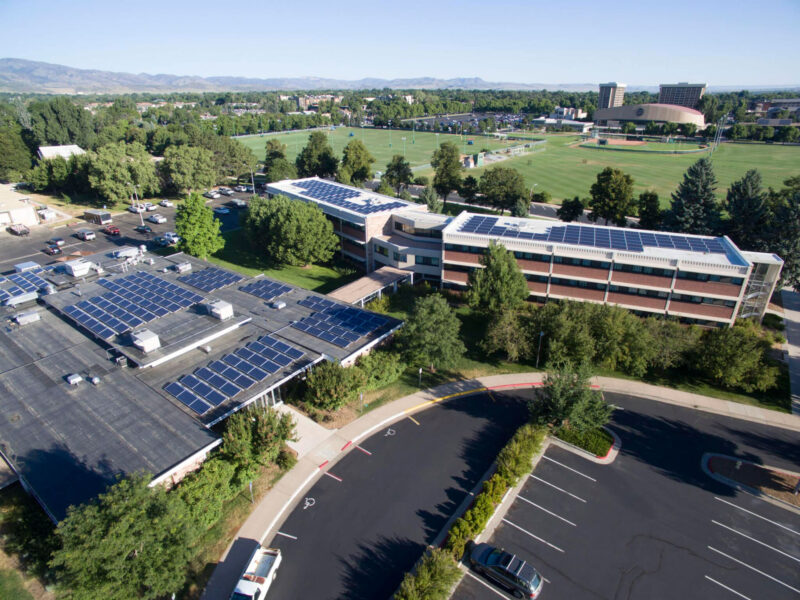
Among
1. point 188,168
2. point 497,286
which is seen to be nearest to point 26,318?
point 497,286

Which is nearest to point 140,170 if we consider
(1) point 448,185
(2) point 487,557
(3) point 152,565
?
(1) point 448,185

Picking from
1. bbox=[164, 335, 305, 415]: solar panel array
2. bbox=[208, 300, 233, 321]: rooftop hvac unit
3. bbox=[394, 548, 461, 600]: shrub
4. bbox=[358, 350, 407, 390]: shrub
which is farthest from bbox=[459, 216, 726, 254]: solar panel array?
bbox=[394, 548, 461, 600]: shrub

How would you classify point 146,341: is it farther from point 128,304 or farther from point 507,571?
point 507,571

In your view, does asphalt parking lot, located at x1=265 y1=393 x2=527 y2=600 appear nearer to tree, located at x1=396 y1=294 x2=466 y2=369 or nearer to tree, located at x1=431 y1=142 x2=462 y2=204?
tree, located at x1=396 y1=294 x2=466 y2=369

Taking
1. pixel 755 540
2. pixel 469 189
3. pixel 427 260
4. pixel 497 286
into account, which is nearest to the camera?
pixel 755 540

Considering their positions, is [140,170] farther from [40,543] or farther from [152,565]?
[152,565]

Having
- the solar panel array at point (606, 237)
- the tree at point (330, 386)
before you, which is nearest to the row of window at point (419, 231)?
the solar panel array at point (606, 237)
